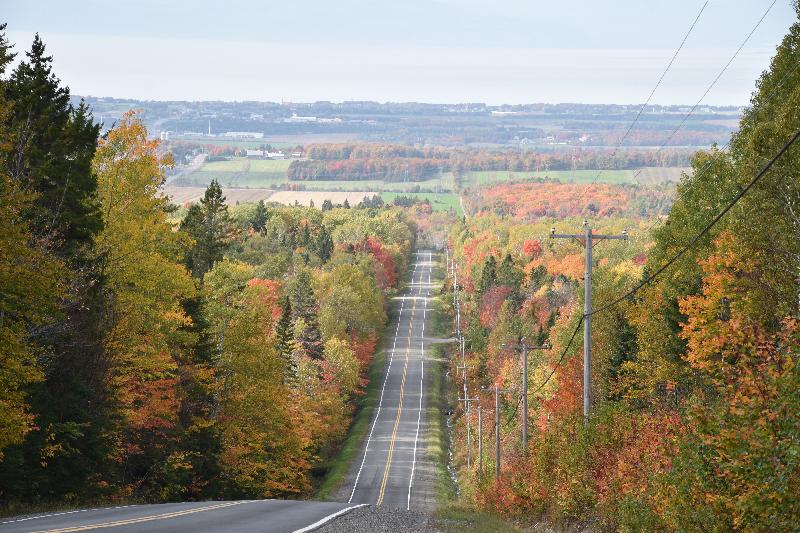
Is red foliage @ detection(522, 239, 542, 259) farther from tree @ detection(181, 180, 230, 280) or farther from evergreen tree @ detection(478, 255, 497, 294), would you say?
tree @ detection(181, 180, 230, 280)

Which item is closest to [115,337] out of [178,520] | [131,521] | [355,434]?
[178,520]

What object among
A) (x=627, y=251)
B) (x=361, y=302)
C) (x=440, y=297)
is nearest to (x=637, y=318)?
(x=361, y=302)

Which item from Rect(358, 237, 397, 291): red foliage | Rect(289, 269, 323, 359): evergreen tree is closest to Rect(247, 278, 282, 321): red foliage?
Rect(289, 269, 323, 359): evergreen tree

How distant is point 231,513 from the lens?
26.6 meters

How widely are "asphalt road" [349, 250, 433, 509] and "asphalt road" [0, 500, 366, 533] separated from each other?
84.6 feet

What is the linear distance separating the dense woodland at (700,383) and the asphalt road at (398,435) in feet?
14.4

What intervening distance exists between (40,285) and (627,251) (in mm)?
132121

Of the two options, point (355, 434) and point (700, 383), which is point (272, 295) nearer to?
point (355, 434)

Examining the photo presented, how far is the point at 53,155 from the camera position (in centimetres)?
3941

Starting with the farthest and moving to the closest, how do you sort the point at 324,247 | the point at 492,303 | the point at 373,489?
the point at 324,247 < the point at 492,303 < the point at 373,489

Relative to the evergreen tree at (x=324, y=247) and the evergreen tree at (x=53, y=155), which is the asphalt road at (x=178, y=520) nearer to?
the evergreen tree at (x=53, y=155)

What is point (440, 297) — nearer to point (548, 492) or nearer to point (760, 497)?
point (548, 492)

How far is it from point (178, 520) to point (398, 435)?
258 feet

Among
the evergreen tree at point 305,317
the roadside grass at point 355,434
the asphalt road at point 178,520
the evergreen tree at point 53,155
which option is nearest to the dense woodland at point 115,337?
the evergreen tree at point 53,155
